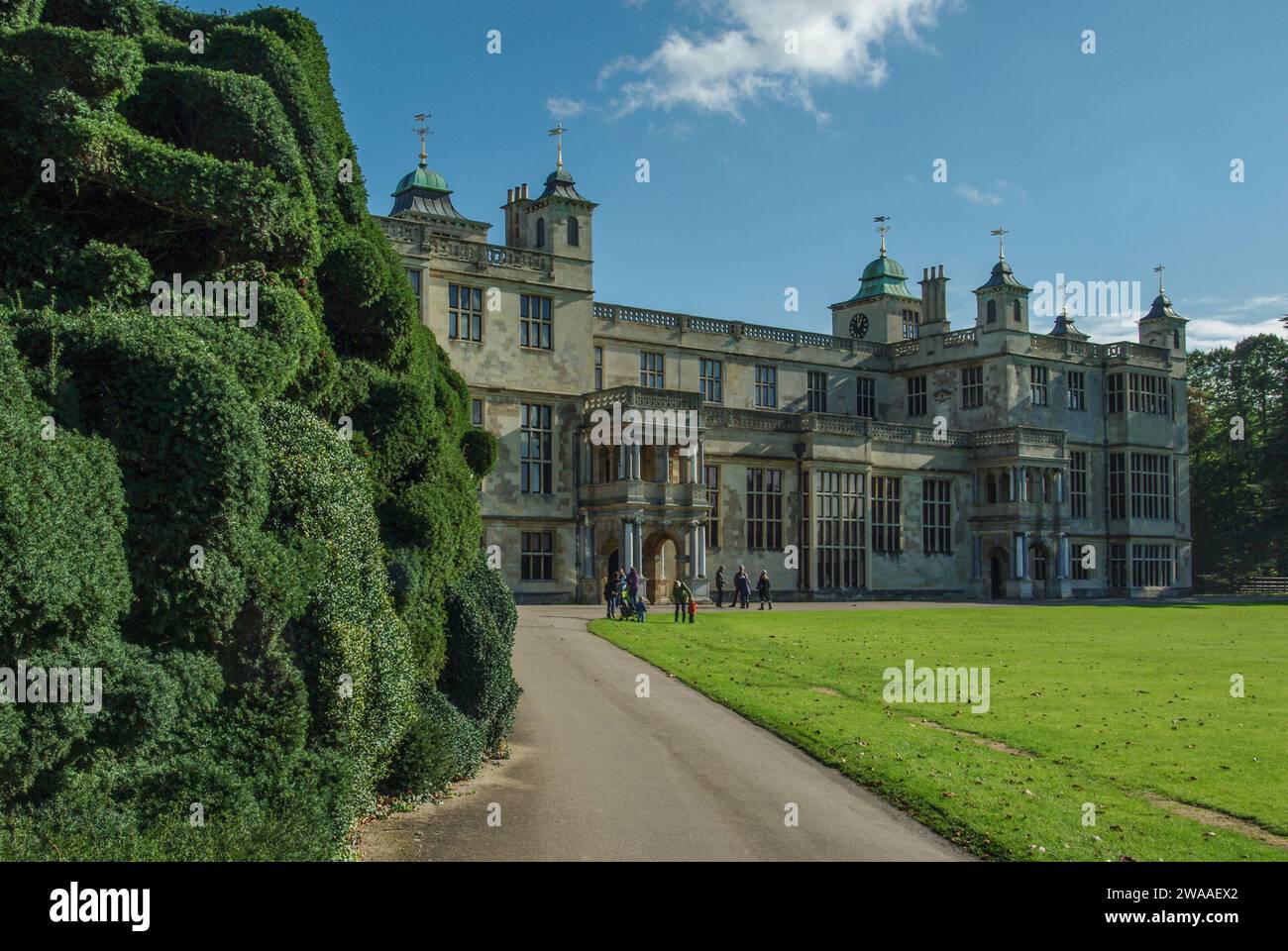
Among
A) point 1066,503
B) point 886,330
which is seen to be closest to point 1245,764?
point 1066,503

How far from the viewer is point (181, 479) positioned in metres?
8.55

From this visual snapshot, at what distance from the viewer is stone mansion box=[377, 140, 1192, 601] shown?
1713 inches

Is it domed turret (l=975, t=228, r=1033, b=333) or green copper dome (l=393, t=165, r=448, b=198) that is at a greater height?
green copper dome (l=393, t=165, r=448, b=198)

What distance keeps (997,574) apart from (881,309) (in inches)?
639

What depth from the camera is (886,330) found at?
65.4 m

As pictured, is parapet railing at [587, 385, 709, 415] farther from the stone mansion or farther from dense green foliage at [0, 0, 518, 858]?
dense green foliage at [0, 0, 518, 858]

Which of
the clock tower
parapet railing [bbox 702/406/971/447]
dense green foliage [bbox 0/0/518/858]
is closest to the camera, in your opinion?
dense green foliage [bbox 0/0/518/858]

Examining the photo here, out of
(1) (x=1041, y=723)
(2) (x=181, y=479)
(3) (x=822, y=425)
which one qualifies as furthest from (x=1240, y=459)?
(2) (x=181, y=479)

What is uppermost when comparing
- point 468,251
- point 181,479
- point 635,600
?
point 468,251

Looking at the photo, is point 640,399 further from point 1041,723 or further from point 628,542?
point 1041,723

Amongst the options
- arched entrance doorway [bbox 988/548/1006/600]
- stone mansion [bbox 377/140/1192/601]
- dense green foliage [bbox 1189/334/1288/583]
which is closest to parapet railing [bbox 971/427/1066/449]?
stone mansion [bbox 377/140/1192/601]

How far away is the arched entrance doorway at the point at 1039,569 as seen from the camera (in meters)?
57.8

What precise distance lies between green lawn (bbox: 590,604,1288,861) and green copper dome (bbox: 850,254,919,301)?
126 feet
